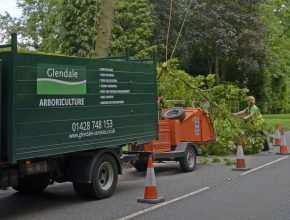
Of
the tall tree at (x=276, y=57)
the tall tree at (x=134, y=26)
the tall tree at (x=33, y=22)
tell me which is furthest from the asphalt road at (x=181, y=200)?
the tall tree at (x=33, y=22)

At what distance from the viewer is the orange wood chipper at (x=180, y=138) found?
1264cm

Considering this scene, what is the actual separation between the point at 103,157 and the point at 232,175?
392cm

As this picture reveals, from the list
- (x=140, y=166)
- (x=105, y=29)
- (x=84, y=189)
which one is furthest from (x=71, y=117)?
(x=105, y=29)

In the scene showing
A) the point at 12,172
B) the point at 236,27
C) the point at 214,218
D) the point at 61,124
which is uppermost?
the point at 236,27

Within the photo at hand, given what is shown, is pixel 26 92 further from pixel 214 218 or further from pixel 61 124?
pixel 214 218

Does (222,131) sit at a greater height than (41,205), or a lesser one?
greater

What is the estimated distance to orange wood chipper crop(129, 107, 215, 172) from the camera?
12641 mm

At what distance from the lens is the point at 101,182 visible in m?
9.71

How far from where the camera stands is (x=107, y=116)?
962 cm

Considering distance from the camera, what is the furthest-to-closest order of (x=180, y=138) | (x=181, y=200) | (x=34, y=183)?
(x=180, y=138)
(x=34, y=183)
(x=181, y=200)

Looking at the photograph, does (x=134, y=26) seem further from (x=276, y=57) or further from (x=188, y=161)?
(x=188, y=161)

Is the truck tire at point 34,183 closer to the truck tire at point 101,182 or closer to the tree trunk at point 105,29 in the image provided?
the truck tire at point 101,182

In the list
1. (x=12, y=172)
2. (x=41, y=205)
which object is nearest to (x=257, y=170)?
(x=41, y=205)

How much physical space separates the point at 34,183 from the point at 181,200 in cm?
283
